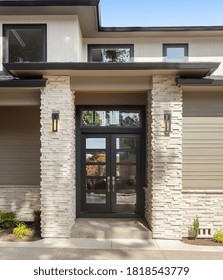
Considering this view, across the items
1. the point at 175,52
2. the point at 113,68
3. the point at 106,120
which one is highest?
the point at 175,52

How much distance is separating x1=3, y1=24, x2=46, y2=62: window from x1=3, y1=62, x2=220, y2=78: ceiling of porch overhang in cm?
137

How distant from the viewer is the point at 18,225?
26.1 ft

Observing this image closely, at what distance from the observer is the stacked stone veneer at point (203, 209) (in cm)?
760

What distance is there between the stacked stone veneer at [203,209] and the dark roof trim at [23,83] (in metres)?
4.60

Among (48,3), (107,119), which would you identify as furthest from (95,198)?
(48,3)

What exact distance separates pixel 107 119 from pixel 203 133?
2.82 m

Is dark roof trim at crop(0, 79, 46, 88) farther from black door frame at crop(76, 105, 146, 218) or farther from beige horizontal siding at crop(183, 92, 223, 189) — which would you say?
beige horizontal siding at crop(183, 92, 223, 189)

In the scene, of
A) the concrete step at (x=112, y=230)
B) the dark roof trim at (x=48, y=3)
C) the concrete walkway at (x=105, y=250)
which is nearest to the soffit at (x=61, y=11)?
the dark roof trim at (x=48, y=3)

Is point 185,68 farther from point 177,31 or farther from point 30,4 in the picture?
point 30,4

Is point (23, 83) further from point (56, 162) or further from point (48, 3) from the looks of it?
point (48, 3)

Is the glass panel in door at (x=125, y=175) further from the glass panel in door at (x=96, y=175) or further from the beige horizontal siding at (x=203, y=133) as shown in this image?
the beige horizontal siding at (x=203, y=133)

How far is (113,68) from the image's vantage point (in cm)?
700

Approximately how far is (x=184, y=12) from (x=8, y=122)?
22.9 ft
